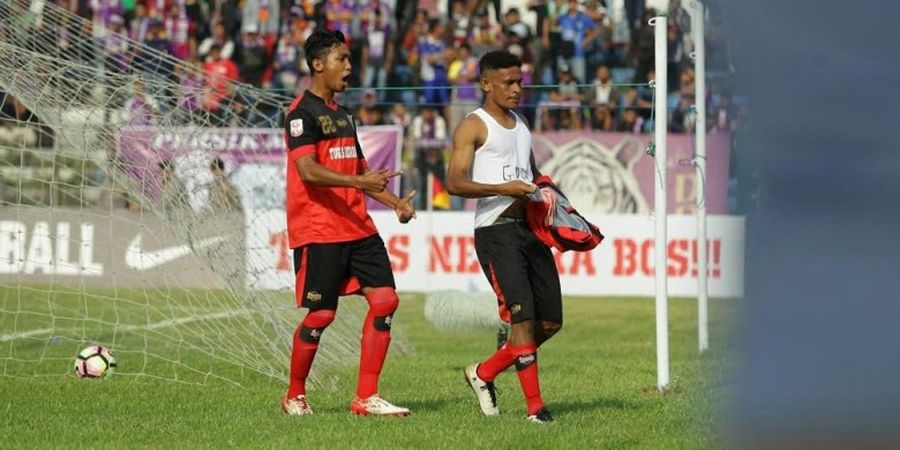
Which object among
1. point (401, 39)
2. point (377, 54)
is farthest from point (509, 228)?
point (401, 39)

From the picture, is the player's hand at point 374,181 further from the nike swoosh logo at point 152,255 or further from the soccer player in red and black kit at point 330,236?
the nike swoosh logo at point 152,255

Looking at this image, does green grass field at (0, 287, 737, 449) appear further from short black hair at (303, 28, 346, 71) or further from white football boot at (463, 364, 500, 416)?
short black hair at (303, 28, 346, 71)

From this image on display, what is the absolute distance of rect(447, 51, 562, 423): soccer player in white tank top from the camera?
346 inches

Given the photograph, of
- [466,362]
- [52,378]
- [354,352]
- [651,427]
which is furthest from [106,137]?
[651,427]

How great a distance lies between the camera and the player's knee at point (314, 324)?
905 centimetres

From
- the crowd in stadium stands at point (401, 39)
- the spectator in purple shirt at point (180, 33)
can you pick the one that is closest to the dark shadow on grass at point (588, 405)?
the crowd in stadium stands at point (401, 39)

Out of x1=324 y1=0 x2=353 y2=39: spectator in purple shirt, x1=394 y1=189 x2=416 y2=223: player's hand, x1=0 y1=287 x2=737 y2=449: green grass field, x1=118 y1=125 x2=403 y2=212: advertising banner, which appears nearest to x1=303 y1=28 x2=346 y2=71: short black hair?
x1=394 y1=189 x2=416 y2=223: player's hand

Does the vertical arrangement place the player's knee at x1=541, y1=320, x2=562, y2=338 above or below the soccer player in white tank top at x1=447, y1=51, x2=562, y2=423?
below

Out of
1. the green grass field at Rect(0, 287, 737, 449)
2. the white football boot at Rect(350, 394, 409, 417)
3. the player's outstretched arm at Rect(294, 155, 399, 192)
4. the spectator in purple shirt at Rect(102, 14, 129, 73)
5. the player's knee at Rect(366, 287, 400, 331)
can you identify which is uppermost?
the spectator in purple shirt at Rect(102, 14, 129, 73)

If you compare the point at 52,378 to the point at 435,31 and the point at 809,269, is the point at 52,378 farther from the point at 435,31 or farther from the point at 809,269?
the point at 435,31

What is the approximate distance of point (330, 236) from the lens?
8.96 m

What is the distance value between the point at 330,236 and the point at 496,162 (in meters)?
1.06

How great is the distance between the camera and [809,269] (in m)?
3.08

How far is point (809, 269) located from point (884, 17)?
20.6 inches
